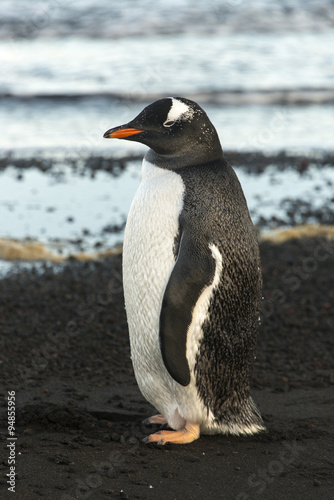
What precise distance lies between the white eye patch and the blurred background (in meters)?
3.42

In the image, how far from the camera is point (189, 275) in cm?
301

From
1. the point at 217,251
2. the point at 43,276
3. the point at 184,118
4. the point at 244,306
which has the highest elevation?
the point at 184,118

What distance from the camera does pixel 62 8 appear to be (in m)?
19.8

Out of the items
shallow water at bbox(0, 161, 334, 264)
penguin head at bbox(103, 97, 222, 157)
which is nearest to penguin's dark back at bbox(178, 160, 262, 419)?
penguin head at bbox(103, 97, 222, 157)

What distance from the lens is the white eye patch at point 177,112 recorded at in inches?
124

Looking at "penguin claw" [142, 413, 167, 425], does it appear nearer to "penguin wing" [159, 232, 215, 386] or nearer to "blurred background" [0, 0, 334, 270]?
"penguin wing" [159, 232, 215, 386]

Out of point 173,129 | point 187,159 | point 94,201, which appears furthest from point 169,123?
point 94,201

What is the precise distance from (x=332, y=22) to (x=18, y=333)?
58.1ft

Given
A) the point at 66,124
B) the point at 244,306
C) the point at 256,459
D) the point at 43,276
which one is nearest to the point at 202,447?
the point at 256,459

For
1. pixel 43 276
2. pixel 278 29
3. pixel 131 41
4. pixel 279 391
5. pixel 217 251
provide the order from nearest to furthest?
pixel 217 251 → pixel 279 391 → pixel 43 276 → pixel 131 41 → pixel 278 29

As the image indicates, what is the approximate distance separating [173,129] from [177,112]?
83mm

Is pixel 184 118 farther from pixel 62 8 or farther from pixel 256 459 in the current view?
pixel 62 8

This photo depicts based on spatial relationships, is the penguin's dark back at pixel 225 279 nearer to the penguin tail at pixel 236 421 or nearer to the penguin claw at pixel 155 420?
the penguin tail at pixel 236 421

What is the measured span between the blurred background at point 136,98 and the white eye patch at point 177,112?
342 centimetres
